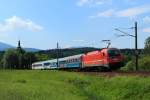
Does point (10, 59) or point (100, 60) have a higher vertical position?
point (10, 59)

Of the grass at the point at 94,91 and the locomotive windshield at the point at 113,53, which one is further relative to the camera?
the locomotive windshield at the point at 113,53

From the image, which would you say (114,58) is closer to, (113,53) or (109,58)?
(113,53)

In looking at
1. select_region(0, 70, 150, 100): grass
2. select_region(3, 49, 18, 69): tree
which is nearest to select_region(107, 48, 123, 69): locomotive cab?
select_region(0, 70, 150, 100): grass

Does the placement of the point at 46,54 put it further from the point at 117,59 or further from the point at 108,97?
the point at 108,97

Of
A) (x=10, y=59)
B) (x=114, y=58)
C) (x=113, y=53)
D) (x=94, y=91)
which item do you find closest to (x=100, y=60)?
(x=113, y=53)

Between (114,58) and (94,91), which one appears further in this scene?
(114,58)

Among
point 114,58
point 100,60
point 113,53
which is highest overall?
point 113,53

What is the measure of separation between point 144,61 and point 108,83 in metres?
42.2

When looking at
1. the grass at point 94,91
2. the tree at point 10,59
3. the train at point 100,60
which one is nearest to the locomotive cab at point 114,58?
the train at point 100,60

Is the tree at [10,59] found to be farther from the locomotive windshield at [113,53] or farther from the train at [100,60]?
the locomotive windshield at [113,53]

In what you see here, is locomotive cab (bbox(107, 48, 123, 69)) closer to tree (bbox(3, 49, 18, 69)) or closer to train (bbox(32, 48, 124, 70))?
train (bbox(32, 48, 124, 70))

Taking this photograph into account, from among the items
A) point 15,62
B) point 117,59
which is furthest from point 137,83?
point 15,62

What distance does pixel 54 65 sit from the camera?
9344 centimetres

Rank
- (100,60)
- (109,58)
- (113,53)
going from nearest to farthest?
(109,58)
(113,53)
(100,60)
